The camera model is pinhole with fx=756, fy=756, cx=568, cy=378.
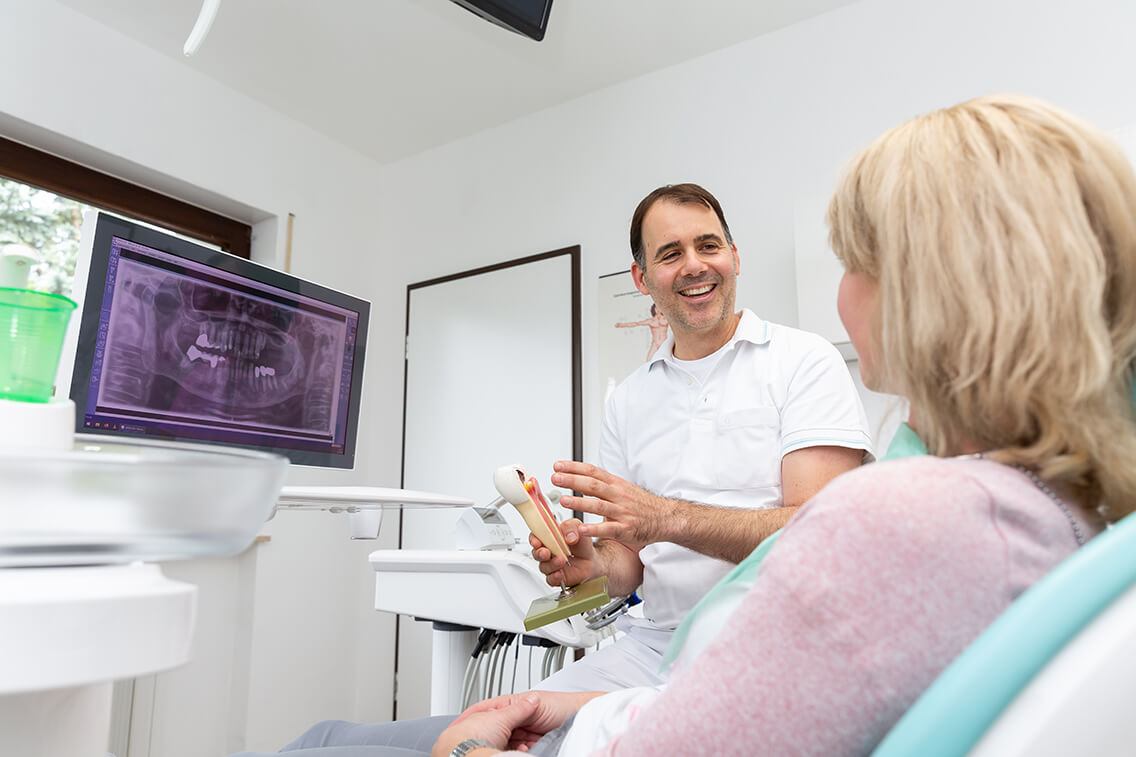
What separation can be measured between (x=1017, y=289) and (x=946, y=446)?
13 cm

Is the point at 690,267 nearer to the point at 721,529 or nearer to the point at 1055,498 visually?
the point at 721,529

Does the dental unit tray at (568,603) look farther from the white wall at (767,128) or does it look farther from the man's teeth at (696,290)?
the white wall at (767,128)

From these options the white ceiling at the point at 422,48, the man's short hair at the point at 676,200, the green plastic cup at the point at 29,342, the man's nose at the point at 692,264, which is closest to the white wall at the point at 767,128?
the white ceiling at the point at 422,48

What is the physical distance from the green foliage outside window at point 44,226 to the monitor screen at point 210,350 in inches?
67.6

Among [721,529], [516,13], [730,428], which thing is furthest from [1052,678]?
[516,13]

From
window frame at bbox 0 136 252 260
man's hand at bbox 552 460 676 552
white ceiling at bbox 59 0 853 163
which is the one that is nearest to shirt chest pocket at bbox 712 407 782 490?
man's hand at bbox 552 460 676 552

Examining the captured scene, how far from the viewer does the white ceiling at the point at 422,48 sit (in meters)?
2.51

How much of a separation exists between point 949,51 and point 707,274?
1.26 metres

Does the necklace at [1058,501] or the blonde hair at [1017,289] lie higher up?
the blonde hair at [1017,289]

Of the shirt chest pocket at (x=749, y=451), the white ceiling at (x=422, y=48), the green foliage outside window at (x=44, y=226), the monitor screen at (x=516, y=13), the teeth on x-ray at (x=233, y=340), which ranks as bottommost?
the shirt chest pocket at (x=749, y=451)

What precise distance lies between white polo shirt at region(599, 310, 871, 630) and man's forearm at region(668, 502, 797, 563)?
104 mm

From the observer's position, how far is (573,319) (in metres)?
2.88

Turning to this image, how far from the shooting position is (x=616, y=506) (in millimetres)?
1248

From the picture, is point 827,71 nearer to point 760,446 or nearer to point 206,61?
point 760,446
